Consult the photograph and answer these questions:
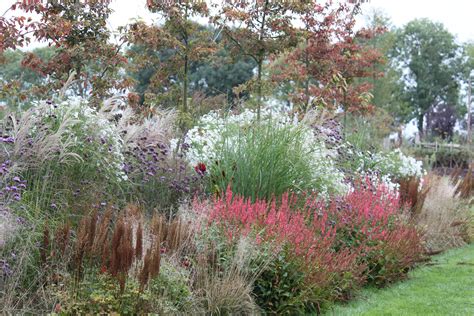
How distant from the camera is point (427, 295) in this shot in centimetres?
638

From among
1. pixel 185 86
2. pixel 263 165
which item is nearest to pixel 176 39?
pixel 185 86

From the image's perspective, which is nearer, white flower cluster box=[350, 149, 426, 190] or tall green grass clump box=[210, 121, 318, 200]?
tall green grass clump box=[210, 121, 318, 200]

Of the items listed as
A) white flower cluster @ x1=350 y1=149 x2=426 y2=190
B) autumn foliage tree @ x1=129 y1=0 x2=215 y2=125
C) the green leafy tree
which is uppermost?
the green leafy tree

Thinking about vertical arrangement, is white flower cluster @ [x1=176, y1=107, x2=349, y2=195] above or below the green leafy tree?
below

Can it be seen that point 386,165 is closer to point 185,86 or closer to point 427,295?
point 185,86

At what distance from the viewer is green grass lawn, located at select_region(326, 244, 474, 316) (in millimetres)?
5723

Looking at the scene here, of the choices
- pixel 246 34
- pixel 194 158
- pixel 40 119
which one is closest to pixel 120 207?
pixel 40 119

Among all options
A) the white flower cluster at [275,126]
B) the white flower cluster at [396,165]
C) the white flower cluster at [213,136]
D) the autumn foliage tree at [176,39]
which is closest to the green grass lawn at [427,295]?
the white flower cluster at [275,126]

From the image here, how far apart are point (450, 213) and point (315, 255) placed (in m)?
5.00

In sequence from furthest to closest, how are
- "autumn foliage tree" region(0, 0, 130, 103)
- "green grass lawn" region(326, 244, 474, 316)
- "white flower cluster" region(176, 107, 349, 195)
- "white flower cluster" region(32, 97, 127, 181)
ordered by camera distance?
1. "autumn foliage tree" region(0, 0, 130, 103)
2. "white flower cluster" region(176, 107, 349, 195)
3. "white flower cluster" region(32, 97, 127, 181)
4. "green grass lawn" region(326, 244, 474, 316)

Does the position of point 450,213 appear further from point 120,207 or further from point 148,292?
point 148,292

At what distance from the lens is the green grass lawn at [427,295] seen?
18.8 feet

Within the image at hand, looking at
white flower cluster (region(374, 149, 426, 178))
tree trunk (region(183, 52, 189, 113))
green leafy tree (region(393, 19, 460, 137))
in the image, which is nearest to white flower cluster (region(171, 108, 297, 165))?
tree trunk (region(183, 52, 189, 113))

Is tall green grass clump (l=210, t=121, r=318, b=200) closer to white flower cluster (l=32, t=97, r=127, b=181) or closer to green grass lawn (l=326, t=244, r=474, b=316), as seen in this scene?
white flower cluster (l=32, t=97, r=127, b=181)
